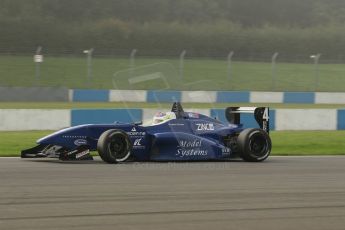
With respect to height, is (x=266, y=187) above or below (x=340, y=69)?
below

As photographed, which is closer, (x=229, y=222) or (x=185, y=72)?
(x=229, y=222)

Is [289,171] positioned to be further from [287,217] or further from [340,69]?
[340,69]

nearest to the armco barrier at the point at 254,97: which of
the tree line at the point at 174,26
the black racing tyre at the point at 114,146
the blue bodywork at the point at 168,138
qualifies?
the tree line at the point at 174,26

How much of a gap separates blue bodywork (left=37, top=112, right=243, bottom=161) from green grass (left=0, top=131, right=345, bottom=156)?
2.02 metres

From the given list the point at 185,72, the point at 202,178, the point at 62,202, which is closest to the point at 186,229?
the point at 62,202

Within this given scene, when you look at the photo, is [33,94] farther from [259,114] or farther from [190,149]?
[190,149]

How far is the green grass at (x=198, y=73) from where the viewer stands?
98.4ft

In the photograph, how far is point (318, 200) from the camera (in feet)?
21.6

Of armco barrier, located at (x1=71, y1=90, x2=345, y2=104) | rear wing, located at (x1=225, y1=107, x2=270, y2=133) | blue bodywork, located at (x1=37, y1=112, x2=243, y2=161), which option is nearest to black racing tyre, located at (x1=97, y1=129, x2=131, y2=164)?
blue bodywork, located at (x1=37, y1=112, x2=243, y2=161)

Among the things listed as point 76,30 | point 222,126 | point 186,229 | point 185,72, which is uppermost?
point 76,30

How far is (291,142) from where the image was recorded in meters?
14.1

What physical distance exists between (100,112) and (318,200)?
972 centimetres

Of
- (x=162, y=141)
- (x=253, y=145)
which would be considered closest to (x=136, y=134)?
(x=162, y=141)

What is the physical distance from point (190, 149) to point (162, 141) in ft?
1.43
